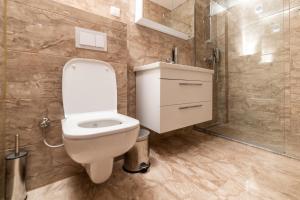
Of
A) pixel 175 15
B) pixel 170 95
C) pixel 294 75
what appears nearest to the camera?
pixel 170 95

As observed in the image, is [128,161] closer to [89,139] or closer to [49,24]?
[89,139]

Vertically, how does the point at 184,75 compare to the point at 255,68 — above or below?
below

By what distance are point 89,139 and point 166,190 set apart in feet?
1.80

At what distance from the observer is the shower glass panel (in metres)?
1.48

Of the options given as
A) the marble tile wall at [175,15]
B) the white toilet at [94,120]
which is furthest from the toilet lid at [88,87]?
the marble tile wall at [175,15]

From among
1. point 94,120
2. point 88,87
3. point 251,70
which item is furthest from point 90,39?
point 251,70

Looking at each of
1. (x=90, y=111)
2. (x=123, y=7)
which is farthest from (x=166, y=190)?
(x=123, y=7)

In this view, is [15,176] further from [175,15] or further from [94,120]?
[175,15]

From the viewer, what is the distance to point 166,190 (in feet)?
2.49

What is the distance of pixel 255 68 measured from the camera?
1.68 metres

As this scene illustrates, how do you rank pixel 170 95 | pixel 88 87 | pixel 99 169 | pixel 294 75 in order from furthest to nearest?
pixel 294 75 → pixel 170 95 → pixel 88 87 → pixel 99 169

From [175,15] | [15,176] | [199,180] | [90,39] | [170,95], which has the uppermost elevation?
[175,15]

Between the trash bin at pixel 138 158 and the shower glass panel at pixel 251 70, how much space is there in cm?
111

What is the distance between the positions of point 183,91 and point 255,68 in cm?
123
